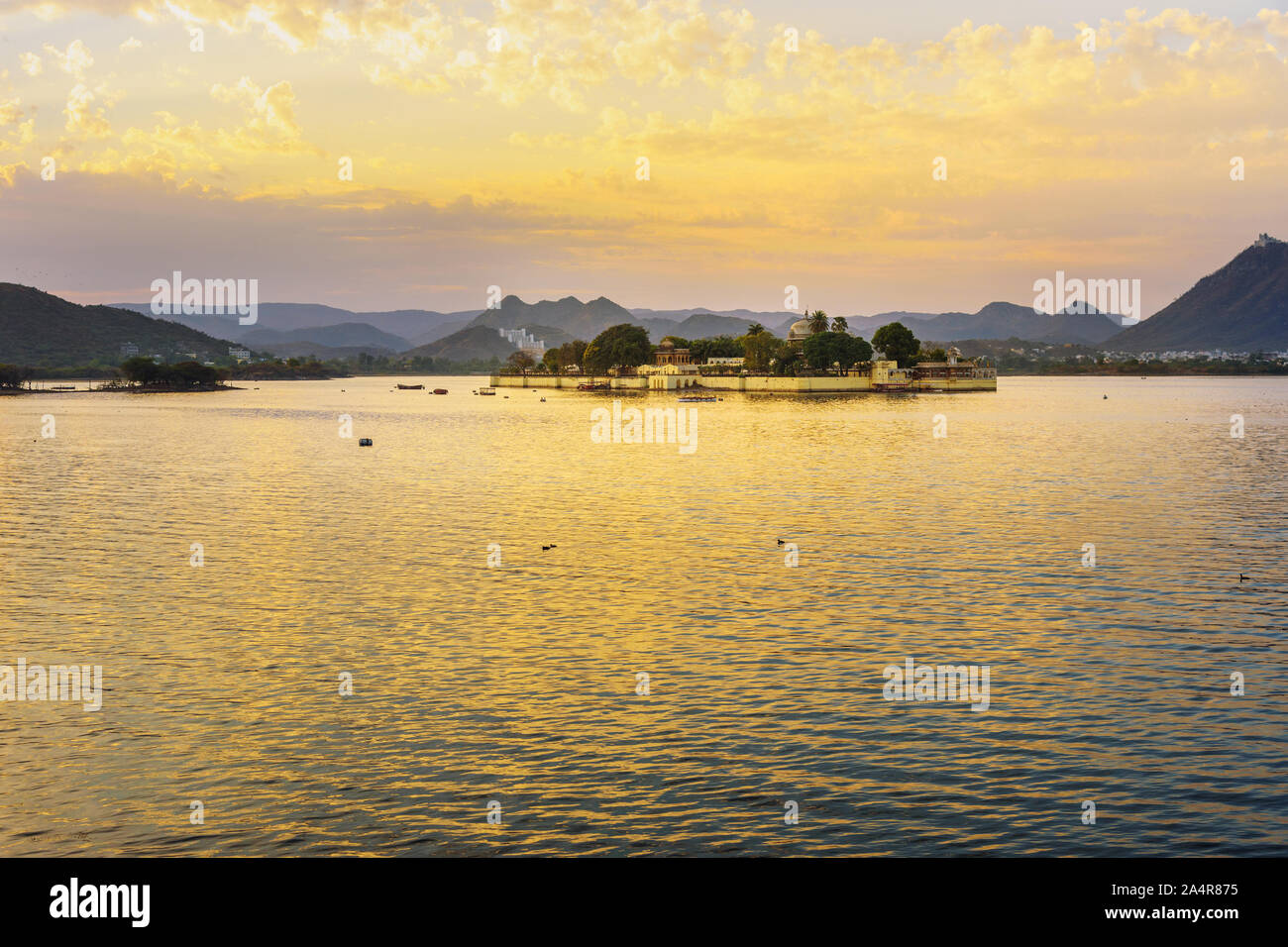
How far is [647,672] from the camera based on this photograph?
94.1 feet

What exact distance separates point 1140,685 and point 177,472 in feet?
269

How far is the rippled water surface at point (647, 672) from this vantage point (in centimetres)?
1903

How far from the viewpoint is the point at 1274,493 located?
72.0 meters

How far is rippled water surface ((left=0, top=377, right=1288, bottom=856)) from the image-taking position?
19.0 metres
